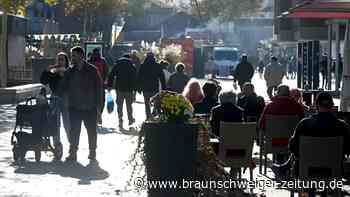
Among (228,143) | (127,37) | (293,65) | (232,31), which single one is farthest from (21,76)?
(232,31)

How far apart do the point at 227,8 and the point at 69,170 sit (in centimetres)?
8630

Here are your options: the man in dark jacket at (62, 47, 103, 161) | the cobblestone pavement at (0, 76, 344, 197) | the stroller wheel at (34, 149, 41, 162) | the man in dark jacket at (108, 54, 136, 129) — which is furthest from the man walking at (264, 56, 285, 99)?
the stroller wheel at (34, 149, 41, 162)

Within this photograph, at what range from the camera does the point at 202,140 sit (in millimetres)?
9781

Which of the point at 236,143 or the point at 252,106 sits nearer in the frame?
the point at 236,143

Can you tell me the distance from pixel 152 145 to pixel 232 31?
103 m

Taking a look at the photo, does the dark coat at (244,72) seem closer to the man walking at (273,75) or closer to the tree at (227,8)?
the man walking at (273,75)

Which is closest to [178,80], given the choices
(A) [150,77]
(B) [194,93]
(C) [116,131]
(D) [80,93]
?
(A) [150,77]

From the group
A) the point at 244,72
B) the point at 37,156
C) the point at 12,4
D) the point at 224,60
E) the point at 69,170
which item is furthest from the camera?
the point at 224,60

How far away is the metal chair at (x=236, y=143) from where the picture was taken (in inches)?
441

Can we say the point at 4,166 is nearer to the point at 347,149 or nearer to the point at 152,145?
the point at 152,145

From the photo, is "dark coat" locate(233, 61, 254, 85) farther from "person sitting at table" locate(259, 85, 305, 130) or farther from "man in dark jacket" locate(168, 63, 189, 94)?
"person sitting at table" locate(259, 85, 305, 130)

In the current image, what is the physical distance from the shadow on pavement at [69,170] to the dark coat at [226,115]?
1.81m

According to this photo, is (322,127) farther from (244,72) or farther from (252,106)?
(244,72)

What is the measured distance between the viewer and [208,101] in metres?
14.2
